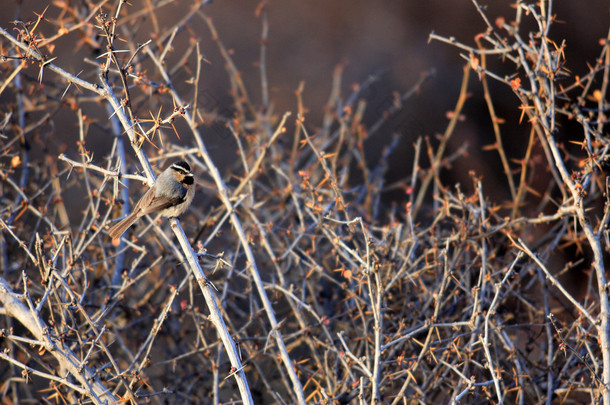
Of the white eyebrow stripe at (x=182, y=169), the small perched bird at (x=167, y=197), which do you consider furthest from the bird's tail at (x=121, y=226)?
the white eyebrow stripe at (x=182, y=169)

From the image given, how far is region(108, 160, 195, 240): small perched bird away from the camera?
15.6 ft

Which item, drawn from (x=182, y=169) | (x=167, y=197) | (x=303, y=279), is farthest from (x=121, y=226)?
(x=303, y=279)

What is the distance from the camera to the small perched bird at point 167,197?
4.77 m

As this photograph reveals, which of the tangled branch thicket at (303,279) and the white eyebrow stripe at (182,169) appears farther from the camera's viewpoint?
the white eyebrow stripe at (182,169)

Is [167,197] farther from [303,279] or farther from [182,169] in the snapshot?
[303,279]

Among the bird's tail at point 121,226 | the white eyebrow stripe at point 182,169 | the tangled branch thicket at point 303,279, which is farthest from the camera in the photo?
the white eyebrow stripe at point 182,169

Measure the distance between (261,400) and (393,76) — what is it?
250 inches

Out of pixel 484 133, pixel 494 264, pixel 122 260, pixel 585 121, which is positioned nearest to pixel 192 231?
pixel 122 260

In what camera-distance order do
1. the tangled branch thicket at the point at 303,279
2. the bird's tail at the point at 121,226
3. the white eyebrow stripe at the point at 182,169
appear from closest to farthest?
the tangled branch thicket at the point at 303,279 → the bird's tail at the point at 121,226 → the white eyebrow stripe at the point at 182,169

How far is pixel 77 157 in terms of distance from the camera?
6.61 meters

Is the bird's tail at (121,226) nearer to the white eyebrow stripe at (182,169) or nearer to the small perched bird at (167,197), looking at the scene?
the small perched bird at (167,197)

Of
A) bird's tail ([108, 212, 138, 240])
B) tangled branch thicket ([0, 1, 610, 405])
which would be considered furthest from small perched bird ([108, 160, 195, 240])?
tangled branch thicket ([0, 1, 610, 405])

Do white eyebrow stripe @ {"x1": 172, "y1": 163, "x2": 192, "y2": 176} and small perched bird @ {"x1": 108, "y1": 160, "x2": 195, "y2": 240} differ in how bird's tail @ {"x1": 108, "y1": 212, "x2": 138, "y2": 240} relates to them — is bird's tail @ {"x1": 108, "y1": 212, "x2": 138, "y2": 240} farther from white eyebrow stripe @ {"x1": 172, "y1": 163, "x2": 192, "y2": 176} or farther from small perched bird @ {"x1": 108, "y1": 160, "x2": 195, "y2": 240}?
white eyebrow stripe @ {"x1": 172, "y1": 163, "x2": 192, "y2": 176}

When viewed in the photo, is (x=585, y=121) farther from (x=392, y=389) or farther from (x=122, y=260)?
(x=122, y=260)
